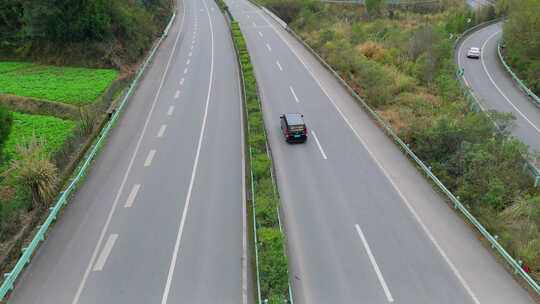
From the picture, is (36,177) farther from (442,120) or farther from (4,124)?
(442,120)

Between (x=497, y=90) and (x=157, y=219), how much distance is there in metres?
36.2

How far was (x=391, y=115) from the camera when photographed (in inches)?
1064

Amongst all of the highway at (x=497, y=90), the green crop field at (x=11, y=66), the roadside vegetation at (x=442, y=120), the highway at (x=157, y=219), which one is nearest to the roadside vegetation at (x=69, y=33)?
the green crop field at (x=11, y=66)

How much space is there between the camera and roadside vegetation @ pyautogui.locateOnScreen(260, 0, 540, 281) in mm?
16203

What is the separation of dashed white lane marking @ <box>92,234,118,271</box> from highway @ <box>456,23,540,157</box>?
2393 cm

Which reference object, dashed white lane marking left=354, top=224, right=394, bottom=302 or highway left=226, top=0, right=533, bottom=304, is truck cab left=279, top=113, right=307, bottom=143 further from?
dashed white lane marking left=354, top=224, right=394, bottom=302

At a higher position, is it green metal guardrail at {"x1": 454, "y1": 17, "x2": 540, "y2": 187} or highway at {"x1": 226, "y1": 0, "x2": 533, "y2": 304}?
green metal guardrail at {"x1": 454, "y1": 17, "x2": 540, "y2": 187}

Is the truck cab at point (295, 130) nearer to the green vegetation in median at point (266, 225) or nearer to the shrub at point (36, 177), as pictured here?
the green vegetation in median at point (266, 225)

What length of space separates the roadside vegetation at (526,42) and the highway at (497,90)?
1.36 meters

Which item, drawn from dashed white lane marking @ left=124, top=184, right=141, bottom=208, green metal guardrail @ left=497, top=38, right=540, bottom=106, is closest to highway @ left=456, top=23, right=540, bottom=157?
green metal guardrail @ left=497, top=38, right=540, bottom=106

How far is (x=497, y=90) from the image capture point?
3588cm

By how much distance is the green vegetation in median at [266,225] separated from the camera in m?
12.6

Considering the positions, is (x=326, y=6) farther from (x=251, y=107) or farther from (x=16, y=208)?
(x=16, y=208)

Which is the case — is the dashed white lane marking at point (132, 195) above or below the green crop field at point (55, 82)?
below
